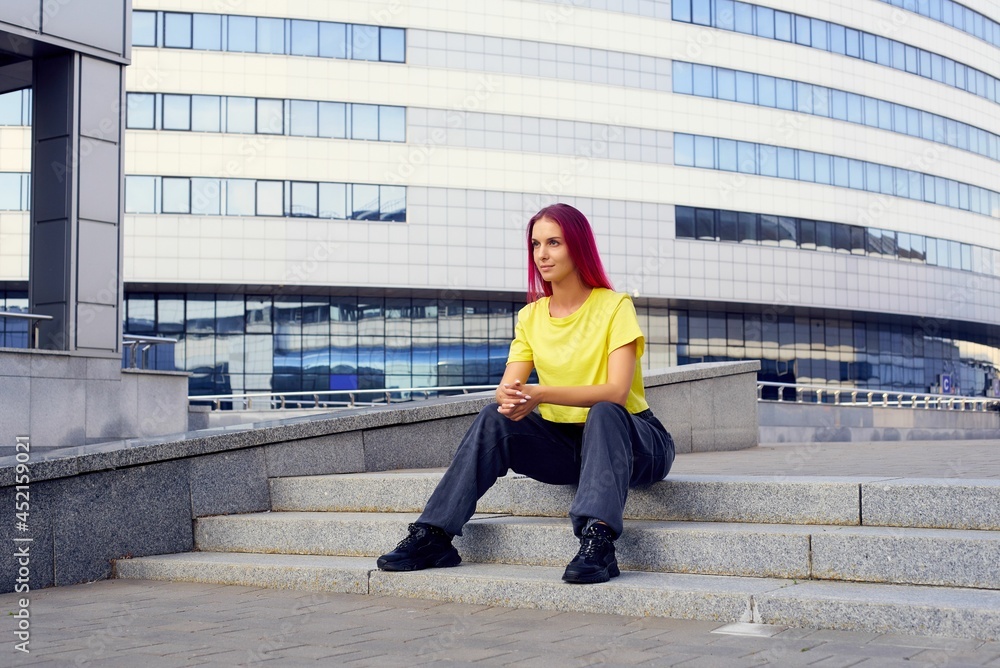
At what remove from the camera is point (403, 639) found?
397 cm

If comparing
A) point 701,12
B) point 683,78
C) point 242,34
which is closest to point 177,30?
point 242,34

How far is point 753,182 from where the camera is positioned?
36500 mm

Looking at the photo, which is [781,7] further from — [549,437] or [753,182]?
[549,437]

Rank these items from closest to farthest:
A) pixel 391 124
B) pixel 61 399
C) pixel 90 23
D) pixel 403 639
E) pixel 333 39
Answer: pixel 403 639, pixel 61 399, pixel 90 23, pixel 333 39, pixel 391 124

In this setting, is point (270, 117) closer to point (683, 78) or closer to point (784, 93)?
point (683, 78)

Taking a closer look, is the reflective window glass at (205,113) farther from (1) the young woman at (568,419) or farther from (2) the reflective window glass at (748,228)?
(1) the young woman at (568,419)

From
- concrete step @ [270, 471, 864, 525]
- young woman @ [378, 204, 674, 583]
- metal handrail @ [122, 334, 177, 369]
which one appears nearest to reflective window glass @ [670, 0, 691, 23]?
metal handrail @ [122, 334, 177, 369]

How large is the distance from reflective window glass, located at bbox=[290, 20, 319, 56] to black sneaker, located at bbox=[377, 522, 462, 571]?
2911 centimetres

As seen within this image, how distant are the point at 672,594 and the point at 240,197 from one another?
2909cm

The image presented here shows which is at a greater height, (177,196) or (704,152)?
(704,152)

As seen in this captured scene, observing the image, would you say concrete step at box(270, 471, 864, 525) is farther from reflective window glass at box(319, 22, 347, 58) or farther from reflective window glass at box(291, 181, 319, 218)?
reflective window glass at box(319, 22, 347, 58)

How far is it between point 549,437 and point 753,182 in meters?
33.2

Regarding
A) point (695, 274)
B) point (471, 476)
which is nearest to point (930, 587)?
point (471, 476)

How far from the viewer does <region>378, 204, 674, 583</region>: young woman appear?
4488mm
